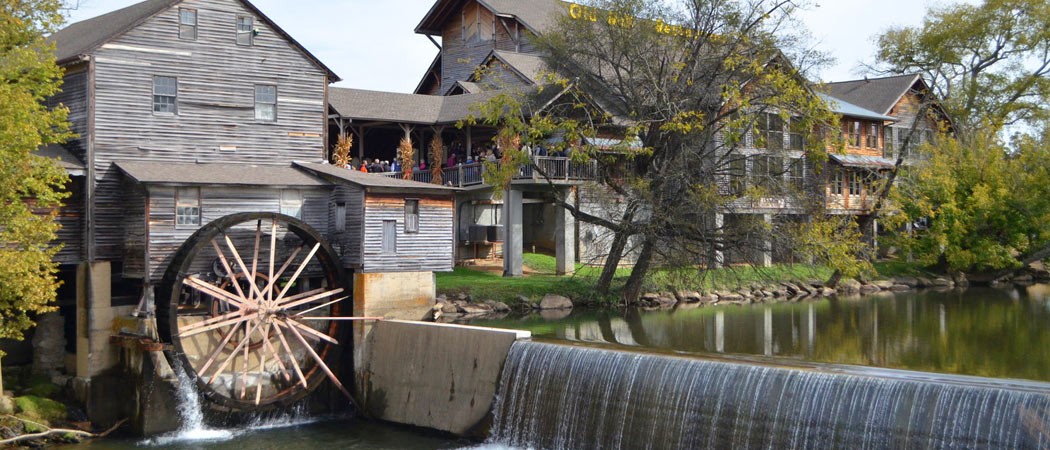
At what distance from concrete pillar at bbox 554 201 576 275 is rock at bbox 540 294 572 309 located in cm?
444

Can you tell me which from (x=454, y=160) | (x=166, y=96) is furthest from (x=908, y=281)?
(x=166, y=96)

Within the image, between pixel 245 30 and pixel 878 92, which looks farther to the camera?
pixel 878 92

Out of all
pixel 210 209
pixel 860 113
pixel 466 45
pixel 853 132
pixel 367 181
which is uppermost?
pixel 466 45

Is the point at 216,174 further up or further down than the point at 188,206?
further up

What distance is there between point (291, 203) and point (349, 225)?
1486mm

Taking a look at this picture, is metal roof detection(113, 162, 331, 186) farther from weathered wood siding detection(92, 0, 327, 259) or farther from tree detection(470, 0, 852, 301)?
tree detection(470, 0, 852, 301)

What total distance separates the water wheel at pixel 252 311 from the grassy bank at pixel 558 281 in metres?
7.38

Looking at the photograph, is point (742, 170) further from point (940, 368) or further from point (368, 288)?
point (368, 288)

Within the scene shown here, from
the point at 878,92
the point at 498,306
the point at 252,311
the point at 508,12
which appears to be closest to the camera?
the point at 252,311

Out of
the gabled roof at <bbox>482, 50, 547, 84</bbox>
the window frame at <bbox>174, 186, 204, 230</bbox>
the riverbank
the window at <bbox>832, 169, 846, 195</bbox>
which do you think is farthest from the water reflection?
the window at <bbox>832, 169, 846, 195</bbox>

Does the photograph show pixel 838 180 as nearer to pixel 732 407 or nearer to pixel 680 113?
pixel 680 113

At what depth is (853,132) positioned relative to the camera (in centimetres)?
5228

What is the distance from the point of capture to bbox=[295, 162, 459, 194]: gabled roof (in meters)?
24.2

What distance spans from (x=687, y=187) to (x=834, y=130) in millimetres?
4940
